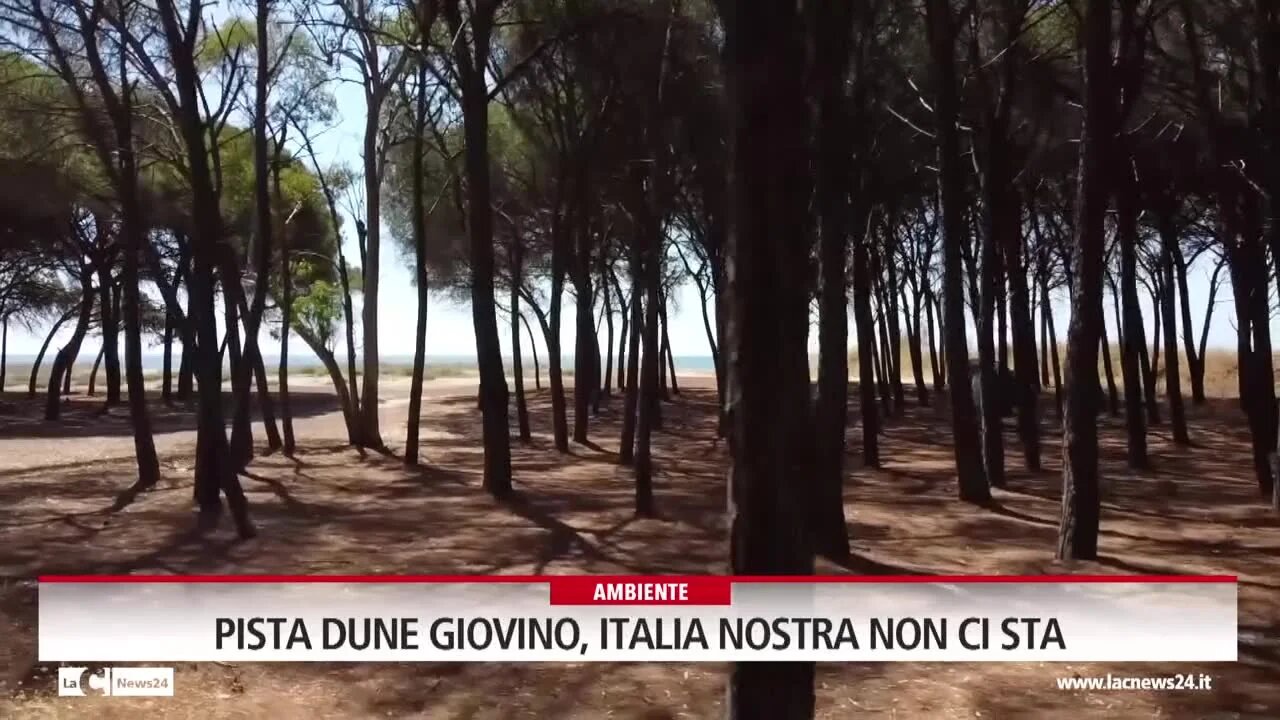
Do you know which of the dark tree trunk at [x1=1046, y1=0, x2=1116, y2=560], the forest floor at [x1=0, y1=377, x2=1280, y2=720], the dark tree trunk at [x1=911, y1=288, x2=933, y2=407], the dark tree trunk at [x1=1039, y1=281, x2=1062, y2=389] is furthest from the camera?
the dark tree trunk at [x1=911, y1=288, x2=933, y2=407]

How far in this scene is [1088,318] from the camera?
7.19 m

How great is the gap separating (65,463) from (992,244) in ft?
44.7

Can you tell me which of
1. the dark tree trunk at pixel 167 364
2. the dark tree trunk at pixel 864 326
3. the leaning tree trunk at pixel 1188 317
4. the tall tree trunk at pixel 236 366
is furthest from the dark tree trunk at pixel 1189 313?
the dark tree trunk at pixel 167 364

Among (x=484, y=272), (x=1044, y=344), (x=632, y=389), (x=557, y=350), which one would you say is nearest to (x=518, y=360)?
(x=557, y=350)

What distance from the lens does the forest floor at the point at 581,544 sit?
4.28 metres

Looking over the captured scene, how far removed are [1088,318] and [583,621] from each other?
454cm

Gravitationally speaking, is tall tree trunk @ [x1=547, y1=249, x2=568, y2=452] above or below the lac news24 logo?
above

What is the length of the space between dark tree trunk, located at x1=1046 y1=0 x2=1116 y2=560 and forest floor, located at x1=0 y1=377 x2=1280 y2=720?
38 cm

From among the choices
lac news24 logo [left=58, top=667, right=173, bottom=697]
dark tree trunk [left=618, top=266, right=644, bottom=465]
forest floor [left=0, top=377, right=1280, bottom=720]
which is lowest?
forest floor [left=0, top=377, right=1280, bottom=720]

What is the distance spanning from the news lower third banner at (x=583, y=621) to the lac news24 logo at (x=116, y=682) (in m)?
0.08

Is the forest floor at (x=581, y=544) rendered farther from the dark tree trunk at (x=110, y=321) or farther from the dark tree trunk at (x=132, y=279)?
the dark tree trunk at (x=110, y=321)

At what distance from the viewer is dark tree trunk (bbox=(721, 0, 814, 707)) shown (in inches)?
112

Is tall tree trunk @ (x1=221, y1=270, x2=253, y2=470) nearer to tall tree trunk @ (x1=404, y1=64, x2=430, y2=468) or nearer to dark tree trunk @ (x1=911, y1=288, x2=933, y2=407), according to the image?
tall tree trunk @ (x1=404, y1=64, x2=430, y2=468)

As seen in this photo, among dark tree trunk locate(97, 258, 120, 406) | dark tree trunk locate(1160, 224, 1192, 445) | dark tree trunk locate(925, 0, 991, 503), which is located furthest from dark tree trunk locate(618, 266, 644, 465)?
dark tree trunk locate(97, 258, 120, 406)
